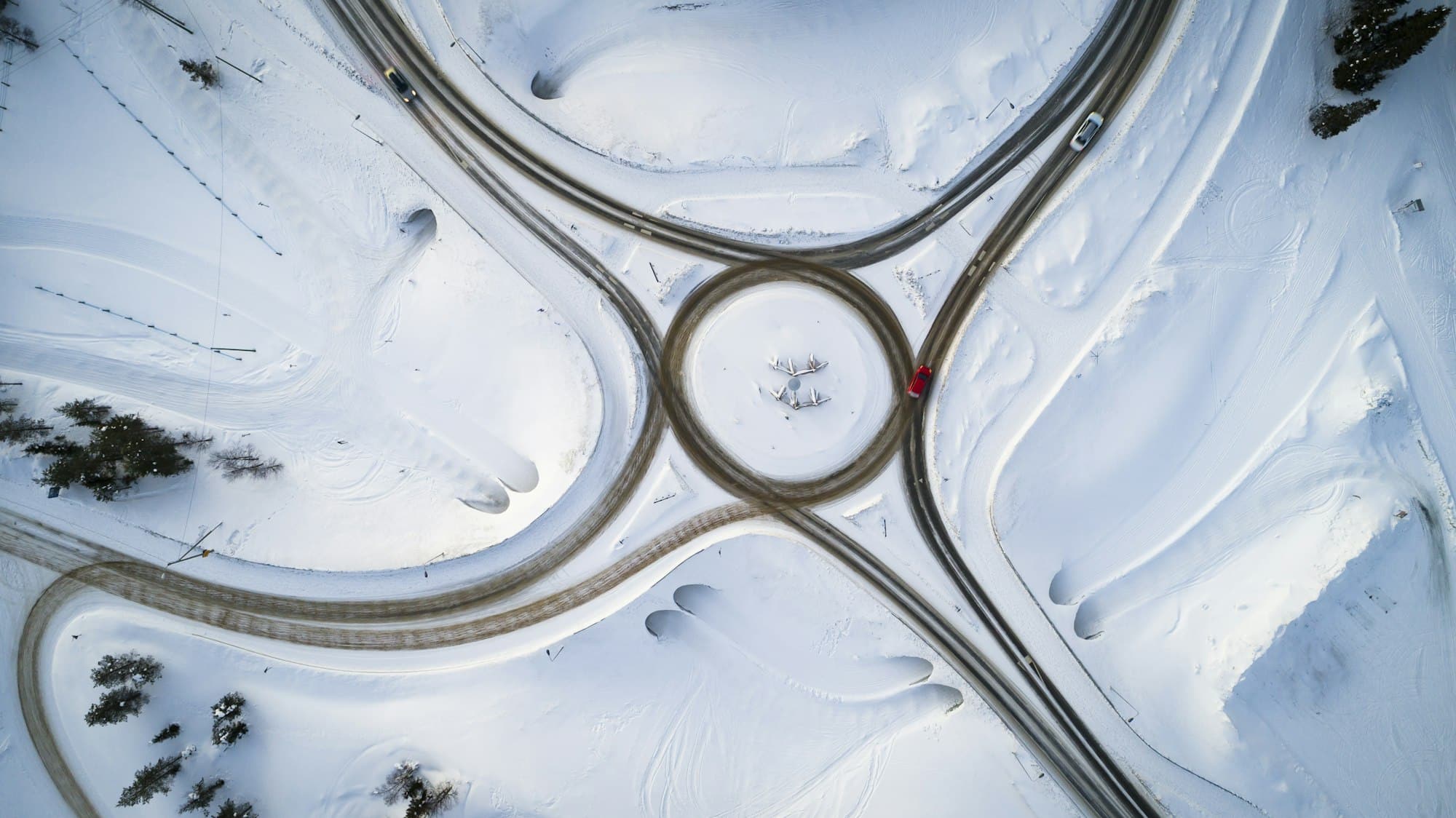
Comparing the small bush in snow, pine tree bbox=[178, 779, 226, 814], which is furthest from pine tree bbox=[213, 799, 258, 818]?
the small bush in snow

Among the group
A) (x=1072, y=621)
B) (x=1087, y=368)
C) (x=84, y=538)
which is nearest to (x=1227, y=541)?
(x=1072, y=621)

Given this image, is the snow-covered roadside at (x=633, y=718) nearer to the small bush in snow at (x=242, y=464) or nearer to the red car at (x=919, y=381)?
the small bush in snow at (x=242, y=464)

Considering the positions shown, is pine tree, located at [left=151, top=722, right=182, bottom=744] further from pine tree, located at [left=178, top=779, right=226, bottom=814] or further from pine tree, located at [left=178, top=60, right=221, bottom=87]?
pine tree, located at [left=178, top=60, right=221, bottom=87]

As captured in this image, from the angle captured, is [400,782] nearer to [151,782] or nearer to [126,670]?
[151,782]

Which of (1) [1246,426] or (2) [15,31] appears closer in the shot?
(1) [1246,426]

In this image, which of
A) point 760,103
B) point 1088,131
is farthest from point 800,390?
point 1088,131

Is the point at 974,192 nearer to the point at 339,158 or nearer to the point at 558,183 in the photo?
the point at 558,183
